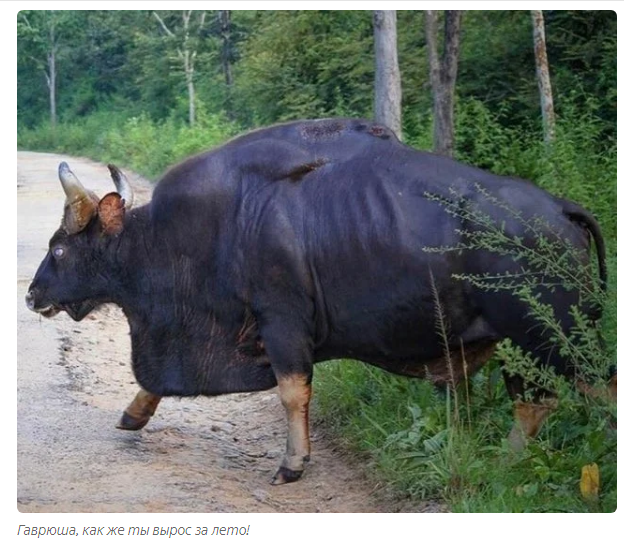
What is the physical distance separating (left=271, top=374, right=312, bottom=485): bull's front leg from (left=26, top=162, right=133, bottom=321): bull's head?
1273 mm

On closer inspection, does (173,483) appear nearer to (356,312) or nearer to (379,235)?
(356,312)

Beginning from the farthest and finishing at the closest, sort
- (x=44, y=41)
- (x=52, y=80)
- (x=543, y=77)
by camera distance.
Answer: (x=52, y=80)
(x=44, y=41)
(x=543, y=77)

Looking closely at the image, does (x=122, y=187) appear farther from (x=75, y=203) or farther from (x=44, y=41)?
(x=44, y=41)

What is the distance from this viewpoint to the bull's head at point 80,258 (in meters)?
6.27

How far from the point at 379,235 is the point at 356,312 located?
1.43 ft

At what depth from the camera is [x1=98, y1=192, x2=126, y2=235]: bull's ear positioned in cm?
626

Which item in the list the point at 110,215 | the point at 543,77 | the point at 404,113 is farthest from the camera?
the point at 404,113

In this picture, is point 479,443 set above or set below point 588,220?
below

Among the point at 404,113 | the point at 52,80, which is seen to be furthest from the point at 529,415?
A: the point at 52,80

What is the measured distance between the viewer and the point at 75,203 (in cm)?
621

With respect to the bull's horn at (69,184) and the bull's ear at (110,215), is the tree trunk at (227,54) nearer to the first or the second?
the bull's ear at (110,215)

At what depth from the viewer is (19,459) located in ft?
19.4

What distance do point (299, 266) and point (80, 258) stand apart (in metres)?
1.38
